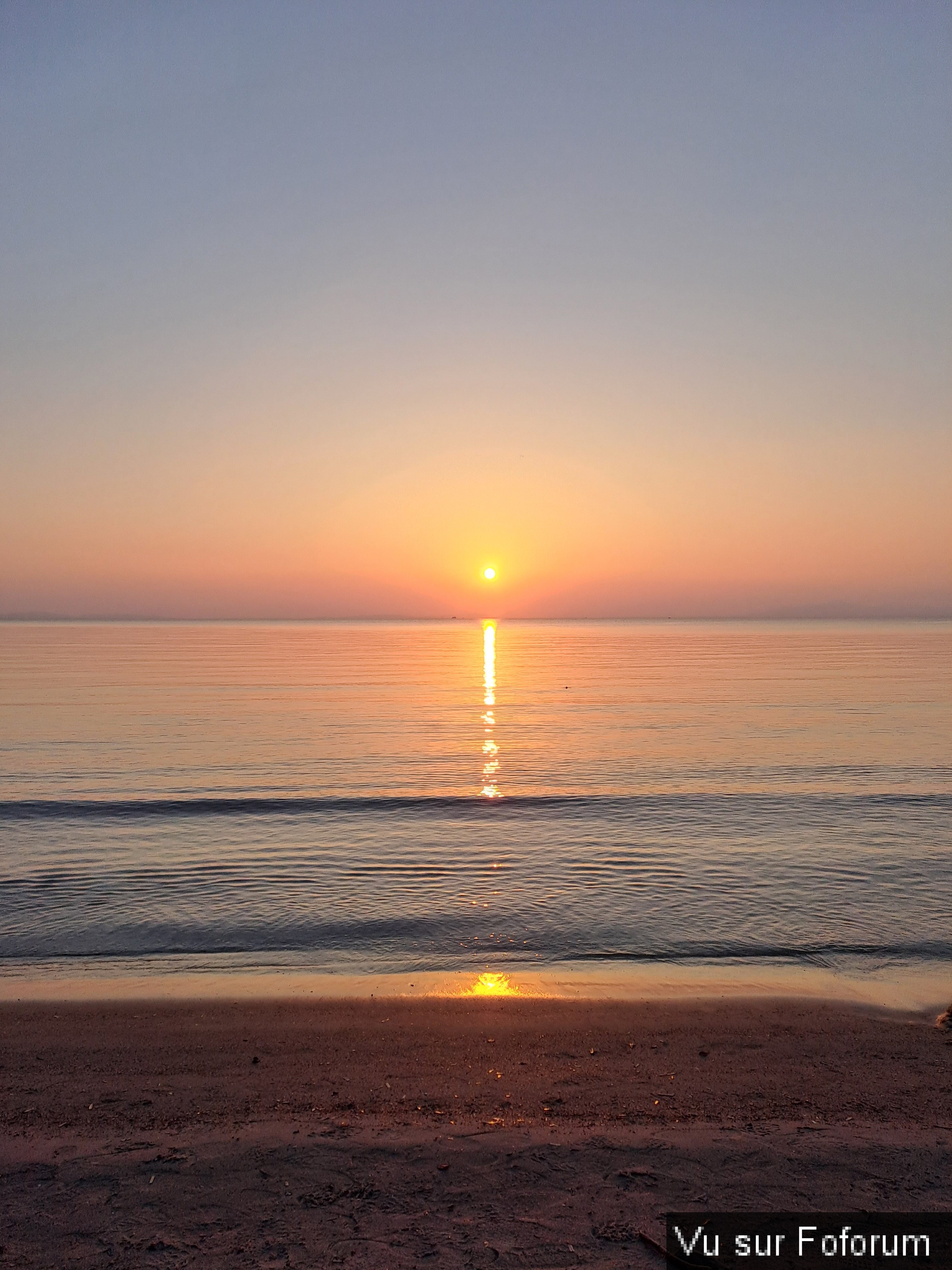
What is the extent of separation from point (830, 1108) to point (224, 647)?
115726 millimetres

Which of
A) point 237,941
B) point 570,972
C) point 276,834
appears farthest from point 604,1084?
point 276,834

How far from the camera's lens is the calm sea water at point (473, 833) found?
11.6m

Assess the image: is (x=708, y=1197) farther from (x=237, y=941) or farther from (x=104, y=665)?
(x=104, y=665)

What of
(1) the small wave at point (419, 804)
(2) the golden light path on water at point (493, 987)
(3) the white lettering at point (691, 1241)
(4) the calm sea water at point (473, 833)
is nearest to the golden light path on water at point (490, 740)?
(4) the calm sea water at point (473, 833)

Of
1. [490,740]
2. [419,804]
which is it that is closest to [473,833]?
[419,804]

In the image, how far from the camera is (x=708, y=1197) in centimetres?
534

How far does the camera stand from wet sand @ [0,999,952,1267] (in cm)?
504

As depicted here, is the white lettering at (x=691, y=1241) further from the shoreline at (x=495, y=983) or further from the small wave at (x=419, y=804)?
the small wave at (x=419, y=804)

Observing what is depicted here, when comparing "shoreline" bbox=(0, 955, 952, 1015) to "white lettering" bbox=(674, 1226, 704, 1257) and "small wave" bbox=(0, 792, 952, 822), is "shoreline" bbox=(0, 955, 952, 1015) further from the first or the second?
"small wave" bbox=(0, 792, 952, 822)

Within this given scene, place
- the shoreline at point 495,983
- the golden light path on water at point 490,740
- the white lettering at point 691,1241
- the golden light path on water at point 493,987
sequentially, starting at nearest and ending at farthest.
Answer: the white lettering at point 691,1241, the shoreline at point 495,983, the golden light path on water at point 493,987, the golden light path on water at point 490,740

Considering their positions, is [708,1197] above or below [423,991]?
above

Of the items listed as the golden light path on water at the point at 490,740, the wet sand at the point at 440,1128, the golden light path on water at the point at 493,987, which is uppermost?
the wet sand at the point at 440,1128

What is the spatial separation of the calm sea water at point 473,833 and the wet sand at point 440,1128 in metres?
2.57

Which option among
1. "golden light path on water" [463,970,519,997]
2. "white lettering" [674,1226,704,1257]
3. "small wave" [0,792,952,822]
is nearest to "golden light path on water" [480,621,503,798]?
"small wave" [0,792,952,822]
